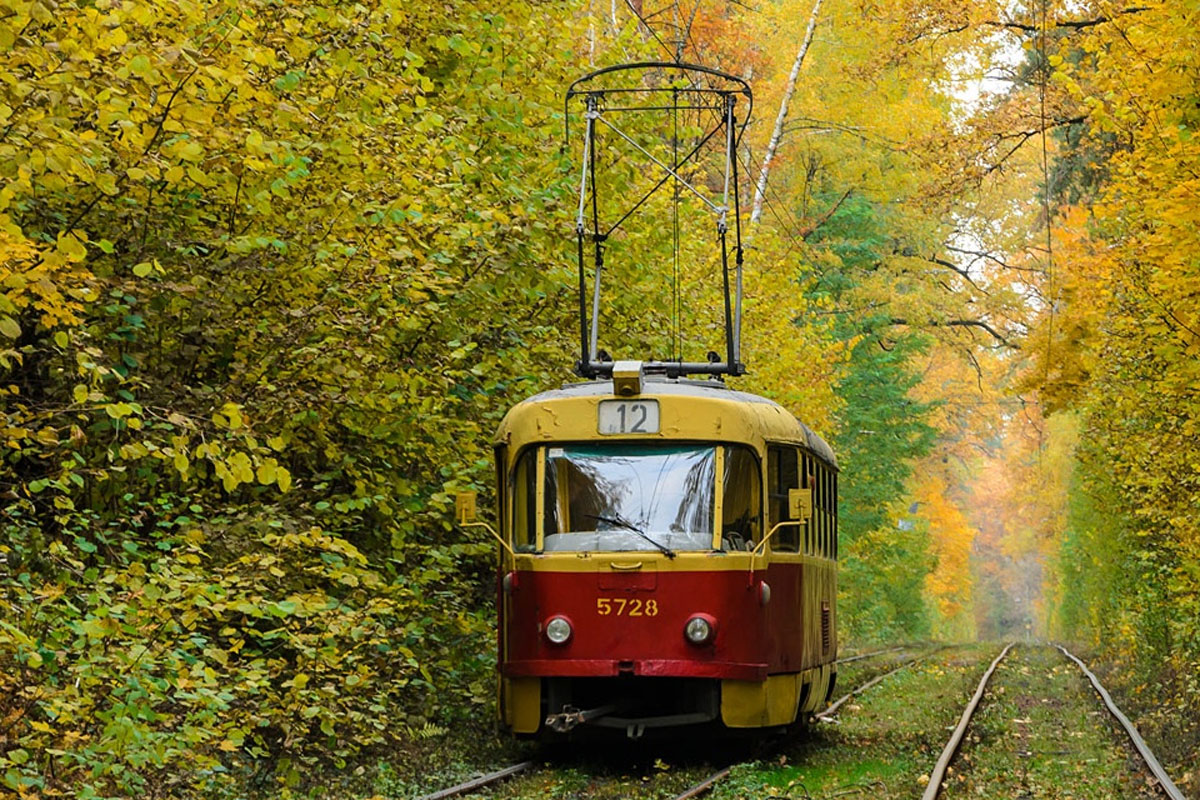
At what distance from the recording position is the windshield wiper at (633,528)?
43.0 ft

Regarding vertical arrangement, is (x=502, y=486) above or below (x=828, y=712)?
above

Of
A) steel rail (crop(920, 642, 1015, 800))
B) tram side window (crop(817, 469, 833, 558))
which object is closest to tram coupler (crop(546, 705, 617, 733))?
steel rail (crop(920, 642, 1015, 800))

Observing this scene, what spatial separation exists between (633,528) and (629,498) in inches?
9.3

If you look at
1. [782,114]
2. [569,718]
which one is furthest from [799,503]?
[782,114]

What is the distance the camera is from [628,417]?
44.1 feet

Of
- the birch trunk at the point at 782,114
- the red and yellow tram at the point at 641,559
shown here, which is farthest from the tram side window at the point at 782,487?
the birch trunk at the point at 782,114

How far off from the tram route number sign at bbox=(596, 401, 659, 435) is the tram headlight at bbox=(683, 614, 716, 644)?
1478mm

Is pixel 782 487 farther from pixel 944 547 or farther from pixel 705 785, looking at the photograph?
pixel 944 547

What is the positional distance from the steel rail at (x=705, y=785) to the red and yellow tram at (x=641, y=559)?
16.1 inches

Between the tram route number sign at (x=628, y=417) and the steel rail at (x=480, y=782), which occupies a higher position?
the tram route number sign at (x=628, y=417)

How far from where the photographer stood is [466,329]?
15219 millimetres

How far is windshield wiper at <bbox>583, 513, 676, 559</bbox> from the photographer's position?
1312 cm

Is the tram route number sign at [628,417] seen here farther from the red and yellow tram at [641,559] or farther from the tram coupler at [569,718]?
the tram coupler at [569,718]

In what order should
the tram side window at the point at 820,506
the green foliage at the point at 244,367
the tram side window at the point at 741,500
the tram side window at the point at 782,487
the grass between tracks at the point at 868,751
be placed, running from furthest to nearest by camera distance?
the tram side window at the point at 820,506
the tram side window at the point at 782,487
the tram side window at the point at 741,500
the grass between tracks at the point at 868,751
the green foliage at the point at 244,367
